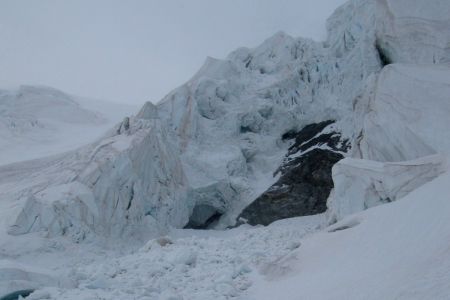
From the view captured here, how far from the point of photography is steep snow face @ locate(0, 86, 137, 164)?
26427 mm

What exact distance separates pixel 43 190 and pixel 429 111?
14.2m

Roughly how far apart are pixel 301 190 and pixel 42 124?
20205 millimetres

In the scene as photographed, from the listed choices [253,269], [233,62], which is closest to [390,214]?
[253,269]

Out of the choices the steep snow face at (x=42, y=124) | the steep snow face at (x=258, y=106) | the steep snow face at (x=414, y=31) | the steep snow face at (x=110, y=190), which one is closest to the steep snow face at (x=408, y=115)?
the steep snow face at (x=414, y=31)

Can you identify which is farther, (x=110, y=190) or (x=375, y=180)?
(x=110, y=190)

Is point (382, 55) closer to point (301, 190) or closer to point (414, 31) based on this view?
point (414, 31)

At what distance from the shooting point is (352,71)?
24.8 metres

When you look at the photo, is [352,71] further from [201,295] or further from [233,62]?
[201,295]

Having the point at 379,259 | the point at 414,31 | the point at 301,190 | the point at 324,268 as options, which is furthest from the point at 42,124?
the point at 379,259

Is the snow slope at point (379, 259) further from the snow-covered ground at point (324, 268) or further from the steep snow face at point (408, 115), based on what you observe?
the steep snow face at point (408, 115)

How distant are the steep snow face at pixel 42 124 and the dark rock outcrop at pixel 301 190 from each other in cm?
1176

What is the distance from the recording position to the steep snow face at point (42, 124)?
26.4 meters

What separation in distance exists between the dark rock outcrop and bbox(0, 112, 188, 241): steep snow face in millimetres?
3861

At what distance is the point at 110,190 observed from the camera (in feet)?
59.0
